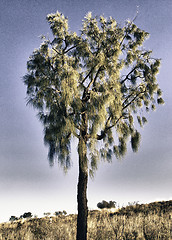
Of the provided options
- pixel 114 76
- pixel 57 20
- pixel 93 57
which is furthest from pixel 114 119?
pixel 57 20

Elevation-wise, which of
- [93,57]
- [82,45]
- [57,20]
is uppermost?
[57,20]

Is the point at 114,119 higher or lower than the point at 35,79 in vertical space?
lower

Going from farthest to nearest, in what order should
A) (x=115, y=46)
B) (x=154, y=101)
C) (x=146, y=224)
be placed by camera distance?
(x=154, y=101) → (x=115, y=46) → (x=146, y=224)

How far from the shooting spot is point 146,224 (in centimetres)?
632

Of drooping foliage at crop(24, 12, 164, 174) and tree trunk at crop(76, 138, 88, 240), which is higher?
drooping foliage at crop(24, 12, 164, 174)

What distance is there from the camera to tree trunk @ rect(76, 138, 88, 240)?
6.32 m

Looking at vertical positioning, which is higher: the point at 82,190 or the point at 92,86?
the point at 92,86

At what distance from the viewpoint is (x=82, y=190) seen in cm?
671

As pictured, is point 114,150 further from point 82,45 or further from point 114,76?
point 82,45

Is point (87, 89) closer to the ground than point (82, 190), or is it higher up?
higher up

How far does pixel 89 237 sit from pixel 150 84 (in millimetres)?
5303

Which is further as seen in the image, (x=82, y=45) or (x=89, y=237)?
(x=82, y=45)

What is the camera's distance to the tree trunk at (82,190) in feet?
20.7

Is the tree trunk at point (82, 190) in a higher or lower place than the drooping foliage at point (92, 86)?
lower
